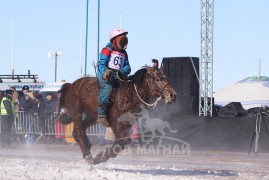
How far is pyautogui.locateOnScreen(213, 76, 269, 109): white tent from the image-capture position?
31.8m

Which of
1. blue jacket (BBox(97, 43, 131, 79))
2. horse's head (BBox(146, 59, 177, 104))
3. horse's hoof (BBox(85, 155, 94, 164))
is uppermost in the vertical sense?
blue jacket (BBox(97, 43, 131, 79))

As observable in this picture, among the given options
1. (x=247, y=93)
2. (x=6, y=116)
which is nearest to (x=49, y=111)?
(x=6, y=116)

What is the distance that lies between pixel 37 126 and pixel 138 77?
14.0 m

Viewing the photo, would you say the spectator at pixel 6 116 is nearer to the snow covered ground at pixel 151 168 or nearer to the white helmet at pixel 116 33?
the snow covered ground at pixel 151 168

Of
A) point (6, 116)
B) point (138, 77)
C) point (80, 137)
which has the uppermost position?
point (138, 77)

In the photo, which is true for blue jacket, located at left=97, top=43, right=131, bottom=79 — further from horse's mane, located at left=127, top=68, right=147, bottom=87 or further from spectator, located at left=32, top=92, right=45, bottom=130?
spectator, located at left=32, top=92, right=45, bottom=130

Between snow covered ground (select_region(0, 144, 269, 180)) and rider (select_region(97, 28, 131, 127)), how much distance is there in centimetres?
123

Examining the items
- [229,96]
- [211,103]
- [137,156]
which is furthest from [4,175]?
[229,96]

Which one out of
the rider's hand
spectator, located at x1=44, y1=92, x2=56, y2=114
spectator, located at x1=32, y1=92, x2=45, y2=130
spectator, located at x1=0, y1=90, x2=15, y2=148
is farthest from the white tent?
the rider's hand

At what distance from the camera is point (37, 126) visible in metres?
26.4

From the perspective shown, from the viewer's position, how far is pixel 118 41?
1306 cm

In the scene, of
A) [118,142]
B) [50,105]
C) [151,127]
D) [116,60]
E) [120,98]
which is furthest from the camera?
[50,105]

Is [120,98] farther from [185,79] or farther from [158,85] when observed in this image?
[185,79]

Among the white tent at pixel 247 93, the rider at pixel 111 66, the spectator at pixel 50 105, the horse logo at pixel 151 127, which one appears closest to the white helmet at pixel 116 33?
the rider at pixel 111 66
